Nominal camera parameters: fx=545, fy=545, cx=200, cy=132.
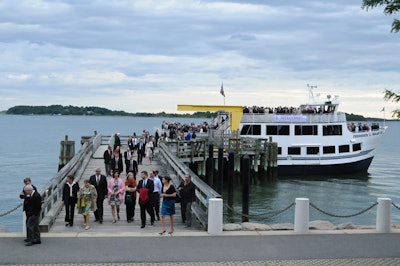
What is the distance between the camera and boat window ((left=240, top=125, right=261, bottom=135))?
4353 centimetres

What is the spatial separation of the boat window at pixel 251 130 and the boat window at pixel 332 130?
5479mm

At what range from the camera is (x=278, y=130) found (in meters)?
43.6

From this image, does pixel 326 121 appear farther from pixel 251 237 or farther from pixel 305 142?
pixel 251 237

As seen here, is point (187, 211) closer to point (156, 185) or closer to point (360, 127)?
point (156, 185)

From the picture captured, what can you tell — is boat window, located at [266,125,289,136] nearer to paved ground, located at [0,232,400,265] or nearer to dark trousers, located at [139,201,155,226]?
dark trousers, located at [139,201,155,226]

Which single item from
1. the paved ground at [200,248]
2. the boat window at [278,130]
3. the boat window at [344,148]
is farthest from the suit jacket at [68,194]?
the boat window at [344,148]

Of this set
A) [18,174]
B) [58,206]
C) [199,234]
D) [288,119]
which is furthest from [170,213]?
[18,174]

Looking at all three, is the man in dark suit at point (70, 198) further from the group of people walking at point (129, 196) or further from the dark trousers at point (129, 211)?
the dark trousers at point (129, 211)

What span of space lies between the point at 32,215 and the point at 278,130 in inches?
1304

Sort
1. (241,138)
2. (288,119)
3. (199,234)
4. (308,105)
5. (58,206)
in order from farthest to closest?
(308,105), (288,119), (241,138), (58,206), (199,234)

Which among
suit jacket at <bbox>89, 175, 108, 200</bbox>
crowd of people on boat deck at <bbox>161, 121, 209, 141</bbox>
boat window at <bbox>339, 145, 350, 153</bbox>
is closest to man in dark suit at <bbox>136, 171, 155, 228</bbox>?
suit jacket at <bbox>89, 175, 108, 200</bbox>

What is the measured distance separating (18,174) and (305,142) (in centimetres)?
2664

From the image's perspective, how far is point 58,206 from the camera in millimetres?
15836

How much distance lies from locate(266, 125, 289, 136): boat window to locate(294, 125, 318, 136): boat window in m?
0.73
